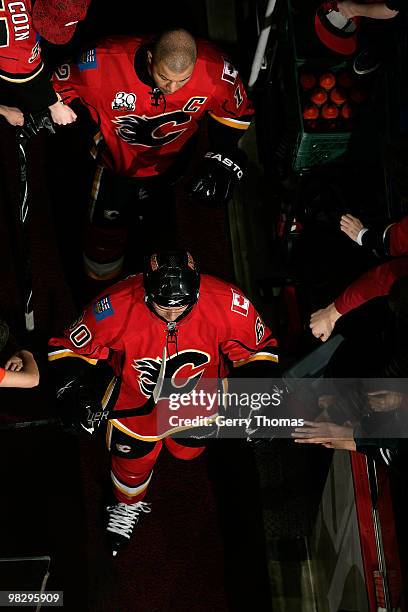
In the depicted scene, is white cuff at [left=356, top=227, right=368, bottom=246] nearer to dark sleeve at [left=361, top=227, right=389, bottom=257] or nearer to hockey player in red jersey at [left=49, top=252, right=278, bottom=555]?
dark sleeve at [left=361, top=227, right=389, bottom=257]

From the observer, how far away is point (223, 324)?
3.60 m

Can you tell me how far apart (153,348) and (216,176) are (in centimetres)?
99

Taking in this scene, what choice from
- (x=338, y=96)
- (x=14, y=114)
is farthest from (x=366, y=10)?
(x=14, y=114)

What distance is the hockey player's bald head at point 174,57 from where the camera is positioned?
10.9 feet

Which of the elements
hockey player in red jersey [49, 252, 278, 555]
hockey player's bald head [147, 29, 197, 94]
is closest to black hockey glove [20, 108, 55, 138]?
hockey player's bald head [147, 29, 197, 94]

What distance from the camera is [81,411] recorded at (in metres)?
3.71

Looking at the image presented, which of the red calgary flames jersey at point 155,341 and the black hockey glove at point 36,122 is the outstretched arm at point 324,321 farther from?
the black hockey glove at point 36,122

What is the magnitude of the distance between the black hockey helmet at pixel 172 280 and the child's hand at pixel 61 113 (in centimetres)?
88

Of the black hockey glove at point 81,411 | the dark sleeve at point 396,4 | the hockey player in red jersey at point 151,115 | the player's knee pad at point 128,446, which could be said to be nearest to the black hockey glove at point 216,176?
the hockey player in red jersey at point 151,115

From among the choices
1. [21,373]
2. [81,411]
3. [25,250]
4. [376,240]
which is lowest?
[81,411]

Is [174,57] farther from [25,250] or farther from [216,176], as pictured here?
[25,250]

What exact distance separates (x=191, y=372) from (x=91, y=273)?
45.4 inches

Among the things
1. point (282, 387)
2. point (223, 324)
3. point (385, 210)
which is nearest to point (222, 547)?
point (282, 387)

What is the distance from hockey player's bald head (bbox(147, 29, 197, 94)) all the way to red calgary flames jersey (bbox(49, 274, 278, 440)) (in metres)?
0.90
